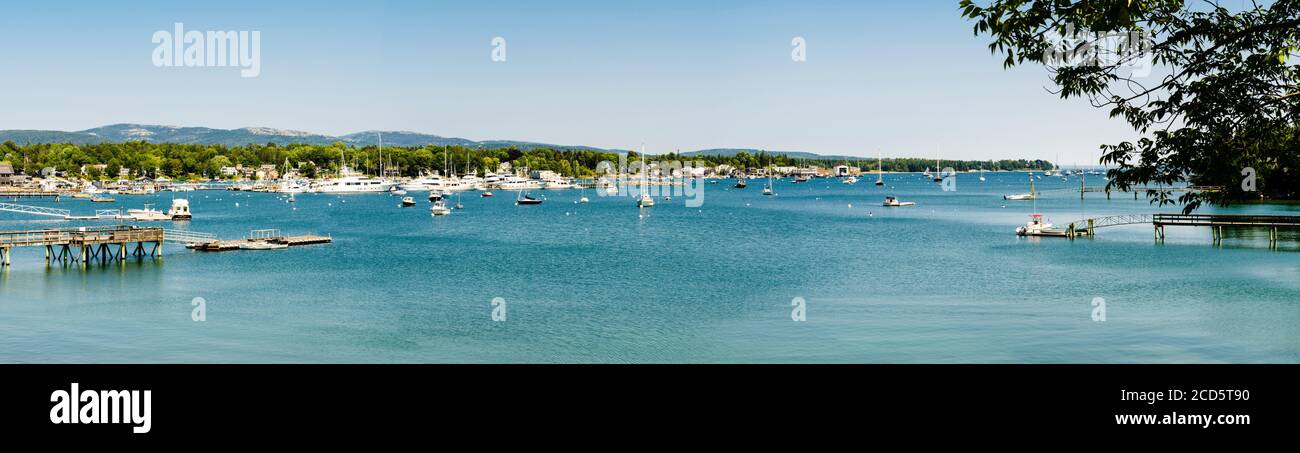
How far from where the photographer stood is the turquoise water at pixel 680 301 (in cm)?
3444

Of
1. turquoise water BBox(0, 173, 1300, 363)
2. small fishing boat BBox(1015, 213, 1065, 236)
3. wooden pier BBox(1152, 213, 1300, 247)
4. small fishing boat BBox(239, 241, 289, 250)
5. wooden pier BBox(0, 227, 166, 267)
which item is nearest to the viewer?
turquoise water BBox(0, 173, 1300, 363)

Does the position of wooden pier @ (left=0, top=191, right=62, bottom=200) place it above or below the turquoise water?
above

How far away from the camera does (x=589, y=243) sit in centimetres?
8369

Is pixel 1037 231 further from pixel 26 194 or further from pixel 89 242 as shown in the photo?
pixel 26 194

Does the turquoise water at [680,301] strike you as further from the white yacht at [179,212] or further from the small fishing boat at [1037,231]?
the white yacht at [179,212]

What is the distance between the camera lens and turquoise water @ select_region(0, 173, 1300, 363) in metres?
34.4

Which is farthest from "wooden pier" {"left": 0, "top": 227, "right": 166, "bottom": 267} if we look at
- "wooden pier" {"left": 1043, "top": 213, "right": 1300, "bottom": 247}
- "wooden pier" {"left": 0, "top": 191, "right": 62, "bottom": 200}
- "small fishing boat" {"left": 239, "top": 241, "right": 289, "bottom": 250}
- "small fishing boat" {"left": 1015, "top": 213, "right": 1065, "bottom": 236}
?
"wooden pier" {"left": 0, "top": 191, "right": 62, "bottom": 200}

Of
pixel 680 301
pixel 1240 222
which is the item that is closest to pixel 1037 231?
pixel 1240 222

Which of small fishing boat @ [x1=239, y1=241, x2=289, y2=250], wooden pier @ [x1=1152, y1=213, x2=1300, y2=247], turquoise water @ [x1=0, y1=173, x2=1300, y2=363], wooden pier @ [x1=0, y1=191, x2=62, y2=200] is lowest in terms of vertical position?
turquoise water @ [x1=0, y1=173, x2=1300, y2=363]

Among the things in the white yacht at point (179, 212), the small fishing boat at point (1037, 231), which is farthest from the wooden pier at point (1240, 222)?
the white yacht at point (179, 212)

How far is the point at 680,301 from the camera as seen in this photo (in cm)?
4719

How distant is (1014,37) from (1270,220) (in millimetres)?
70595

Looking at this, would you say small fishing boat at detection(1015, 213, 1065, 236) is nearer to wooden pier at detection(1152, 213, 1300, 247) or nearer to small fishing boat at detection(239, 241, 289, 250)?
wooden pier at detection(1152, 213, 1300, 247)

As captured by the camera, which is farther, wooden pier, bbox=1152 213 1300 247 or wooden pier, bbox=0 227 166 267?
wooden pier, bbox=1152 213 1300 247
